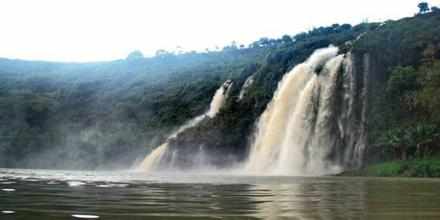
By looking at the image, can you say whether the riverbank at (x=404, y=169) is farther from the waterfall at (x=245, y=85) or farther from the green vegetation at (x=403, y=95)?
the waterfall at (x=245, y=85)

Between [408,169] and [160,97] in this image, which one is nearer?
[408,169]

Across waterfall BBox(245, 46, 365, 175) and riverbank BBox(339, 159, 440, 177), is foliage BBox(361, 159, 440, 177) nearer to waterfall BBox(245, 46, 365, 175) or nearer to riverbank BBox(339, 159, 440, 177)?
riverbank BBox(339, 159, 440, 177)

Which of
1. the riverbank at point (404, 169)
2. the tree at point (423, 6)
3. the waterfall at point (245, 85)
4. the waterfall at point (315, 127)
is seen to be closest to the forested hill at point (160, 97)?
the waterfall at point (245, 85)

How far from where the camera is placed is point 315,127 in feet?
127

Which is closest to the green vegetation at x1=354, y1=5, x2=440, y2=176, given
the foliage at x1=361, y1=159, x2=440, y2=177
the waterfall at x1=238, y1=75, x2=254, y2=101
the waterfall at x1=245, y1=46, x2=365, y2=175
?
the foliage at x1=361, y1=159, x2=440, y2=177

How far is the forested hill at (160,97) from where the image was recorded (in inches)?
1647

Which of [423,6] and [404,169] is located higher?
[423,6]

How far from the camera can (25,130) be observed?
6656 centimetres

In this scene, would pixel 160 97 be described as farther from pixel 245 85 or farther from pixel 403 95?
pixel 403 95

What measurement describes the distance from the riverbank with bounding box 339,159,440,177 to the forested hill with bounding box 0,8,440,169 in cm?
233

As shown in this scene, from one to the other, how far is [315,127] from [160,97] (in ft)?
102

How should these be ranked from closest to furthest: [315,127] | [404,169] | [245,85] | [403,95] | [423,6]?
Result: 1. [404,169]
2. [315,127]
3. [403,95]
4. [245,85]
5. [423,6]

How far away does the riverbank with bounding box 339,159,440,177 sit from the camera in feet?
109

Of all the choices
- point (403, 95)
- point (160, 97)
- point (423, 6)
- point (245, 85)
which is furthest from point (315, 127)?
point (160, 97)
